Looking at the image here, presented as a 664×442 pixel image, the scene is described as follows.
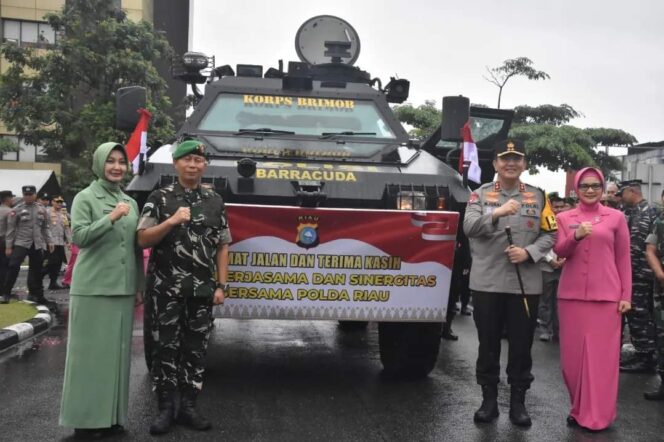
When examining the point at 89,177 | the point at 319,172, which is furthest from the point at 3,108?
the point at 319,172

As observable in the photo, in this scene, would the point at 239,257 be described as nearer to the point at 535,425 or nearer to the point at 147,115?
the point at 147,115

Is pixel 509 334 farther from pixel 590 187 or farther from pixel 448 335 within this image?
pixel 448 335

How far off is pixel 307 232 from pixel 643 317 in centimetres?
380

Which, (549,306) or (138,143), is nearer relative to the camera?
(138,143)

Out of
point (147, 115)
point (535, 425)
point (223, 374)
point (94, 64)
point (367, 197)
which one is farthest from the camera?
point (94, 64)

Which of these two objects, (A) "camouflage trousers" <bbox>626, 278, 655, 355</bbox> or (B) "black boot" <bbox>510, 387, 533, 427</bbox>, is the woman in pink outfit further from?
(A) "camouflage trousers" <bbox>626, 278, 655, 355</bbox>

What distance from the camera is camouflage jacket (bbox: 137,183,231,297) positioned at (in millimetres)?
4688

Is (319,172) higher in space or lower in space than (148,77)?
lower

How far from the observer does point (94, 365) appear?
4.58 metres

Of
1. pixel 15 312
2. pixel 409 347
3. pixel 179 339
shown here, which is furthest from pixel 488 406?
pixel 15 312

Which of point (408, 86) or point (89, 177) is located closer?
point (408, 86)

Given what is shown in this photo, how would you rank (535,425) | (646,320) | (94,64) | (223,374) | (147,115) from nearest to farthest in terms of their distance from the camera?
(535,425) → (147,115) → (223,374) → (646,320) → (94,64)

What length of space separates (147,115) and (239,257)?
4.63 ft

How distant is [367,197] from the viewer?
18.2 feet
